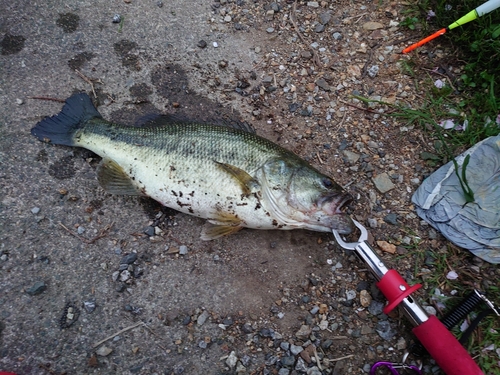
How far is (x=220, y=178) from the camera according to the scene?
3.41 m

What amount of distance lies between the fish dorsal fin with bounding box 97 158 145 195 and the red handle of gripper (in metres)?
2.37

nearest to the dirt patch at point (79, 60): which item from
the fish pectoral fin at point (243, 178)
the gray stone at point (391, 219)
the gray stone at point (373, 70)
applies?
the fish pectoral fin at point (243, 178)

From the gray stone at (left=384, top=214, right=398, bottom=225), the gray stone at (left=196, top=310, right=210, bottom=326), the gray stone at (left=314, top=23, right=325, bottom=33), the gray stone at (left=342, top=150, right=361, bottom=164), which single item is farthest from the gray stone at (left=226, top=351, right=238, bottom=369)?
the gray stone at (left=314, top=23, right=325, bottom=33)

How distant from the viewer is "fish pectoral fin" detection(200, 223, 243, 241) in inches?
138

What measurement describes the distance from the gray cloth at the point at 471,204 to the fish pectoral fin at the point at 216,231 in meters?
1.92

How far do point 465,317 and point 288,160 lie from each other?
2.14 m

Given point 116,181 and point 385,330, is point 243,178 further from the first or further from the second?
point 385,330

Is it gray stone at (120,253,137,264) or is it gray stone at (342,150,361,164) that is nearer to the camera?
gray stone at (120,253,137,264)

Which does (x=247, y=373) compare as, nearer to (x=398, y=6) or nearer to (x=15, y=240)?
(x=15, y=240)

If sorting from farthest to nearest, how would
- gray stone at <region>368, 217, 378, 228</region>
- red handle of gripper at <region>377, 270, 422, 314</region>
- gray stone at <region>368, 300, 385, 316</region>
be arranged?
gray stone at <region>368, 217, 378, 228</region> < gray stone at <region>368, 300, 385, 316</region> < red handle of gripper at <region>377, 270, 422, 314</region>

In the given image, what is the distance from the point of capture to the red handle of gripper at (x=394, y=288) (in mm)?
3018

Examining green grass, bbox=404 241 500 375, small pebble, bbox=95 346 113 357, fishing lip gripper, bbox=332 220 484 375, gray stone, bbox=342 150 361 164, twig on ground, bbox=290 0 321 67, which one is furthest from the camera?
twig on ground, bbox=290 0 321 67

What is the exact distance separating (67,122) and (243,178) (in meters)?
1.96

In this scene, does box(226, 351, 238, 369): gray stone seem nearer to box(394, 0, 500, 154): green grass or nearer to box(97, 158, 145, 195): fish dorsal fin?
box(97, 158, 145, 195): fish dorsal fin
